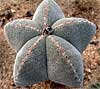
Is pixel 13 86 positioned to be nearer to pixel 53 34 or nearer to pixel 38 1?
pixel 53 34

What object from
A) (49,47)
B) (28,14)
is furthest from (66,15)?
(49,47)

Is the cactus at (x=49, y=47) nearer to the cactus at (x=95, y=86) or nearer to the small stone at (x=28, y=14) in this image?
the cactus at (x=95, y=86)

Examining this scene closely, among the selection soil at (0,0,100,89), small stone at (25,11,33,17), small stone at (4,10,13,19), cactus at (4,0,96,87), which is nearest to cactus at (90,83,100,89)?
soil at (0,0,100,89)

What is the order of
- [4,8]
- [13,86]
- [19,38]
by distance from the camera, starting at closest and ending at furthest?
1. [19,38]
2. [13,86]
3. [4,8]

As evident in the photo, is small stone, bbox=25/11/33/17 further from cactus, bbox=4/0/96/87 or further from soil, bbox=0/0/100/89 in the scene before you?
cactus, bbox=4/0/96/87

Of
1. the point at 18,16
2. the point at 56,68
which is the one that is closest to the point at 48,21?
the point at 56,68

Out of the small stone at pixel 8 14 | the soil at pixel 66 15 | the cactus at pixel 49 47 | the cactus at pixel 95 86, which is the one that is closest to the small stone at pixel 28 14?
the soil at pixel 66 15
